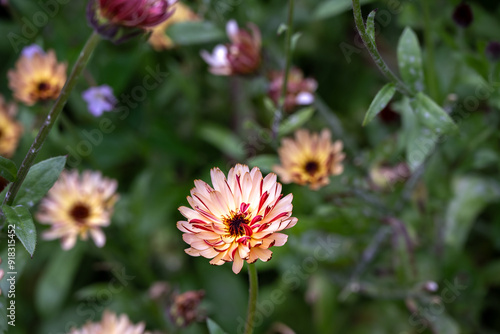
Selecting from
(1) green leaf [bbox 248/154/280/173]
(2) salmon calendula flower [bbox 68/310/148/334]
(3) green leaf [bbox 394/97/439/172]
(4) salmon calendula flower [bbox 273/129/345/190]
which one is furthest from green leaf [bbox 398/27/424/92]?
(2) salmon calendula flower [bbox 68/310/148/334]

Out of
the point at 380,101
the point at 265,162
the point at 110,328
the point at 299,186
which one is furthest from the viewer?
the point at 299,186

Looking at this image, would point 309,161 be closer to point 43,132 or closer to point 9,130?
point 43,132

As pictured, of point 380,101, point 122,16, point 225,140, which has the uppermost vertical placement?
point 122,16

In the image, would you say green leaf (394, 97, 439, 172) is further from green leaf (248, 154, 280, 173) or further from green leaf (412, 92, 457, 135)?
green leaf (248, 154, 280, 173)

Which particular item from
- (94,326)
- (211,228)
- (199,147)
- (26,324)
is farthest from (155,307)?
(211,228)

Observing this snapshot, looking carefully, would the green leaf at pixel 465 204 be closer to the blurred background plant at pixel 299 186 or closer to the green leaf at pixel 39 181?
the blurred background plant at pixel 299 186

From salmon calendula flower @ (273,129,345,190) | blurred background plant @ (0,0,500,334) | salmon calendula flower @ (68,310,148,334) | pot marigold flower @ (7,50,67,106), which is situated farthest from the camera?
pot marigold flower @ (7,50,67,106)

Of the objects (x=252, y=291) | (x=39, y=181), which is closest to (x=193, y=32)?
(x=39, y=181)

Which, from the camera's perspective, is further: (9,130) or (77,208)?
(9,130)
